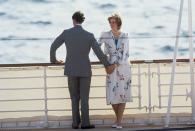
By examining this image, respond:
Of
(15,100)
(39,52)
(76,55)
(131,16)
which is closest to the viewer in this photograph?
(76,55)

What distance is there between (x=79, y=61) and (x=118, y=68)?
0.42m

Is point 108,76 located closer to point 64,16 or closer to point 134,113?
point 134,113

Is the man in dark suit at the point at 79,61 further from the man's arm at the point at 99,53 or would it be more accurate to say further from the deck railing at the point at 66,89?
the deck railing at the point at 66,89

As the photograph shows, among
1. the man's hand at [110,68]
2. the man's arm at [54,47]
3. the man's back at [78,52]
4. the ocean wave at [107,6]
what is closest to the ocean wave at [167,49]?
the ocean wave at [107,6]

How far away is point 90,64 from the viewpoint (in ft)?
20.9

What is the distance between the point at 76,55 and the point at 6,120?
112cm

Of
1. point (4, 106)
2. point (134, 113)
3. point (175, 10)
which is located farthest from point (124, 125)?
point (175, 10)

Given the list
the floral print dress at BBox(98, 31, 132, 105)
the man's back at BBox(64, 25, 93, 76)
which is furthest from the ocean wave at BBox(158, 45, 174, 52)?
the man's back at BBox(64, 25, 93, 76)

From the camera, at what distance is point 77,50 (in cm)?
631

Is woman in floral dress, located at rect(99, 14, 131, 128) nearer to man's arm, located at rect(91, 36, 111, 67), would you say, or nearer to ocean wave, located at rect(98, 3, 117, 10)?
man's arm, located at rect(91, 36, 111, 67)

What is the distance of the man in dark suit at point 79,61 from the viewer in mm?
6293

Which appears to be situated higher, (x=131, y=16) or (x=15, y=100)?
(x=131, y=16)

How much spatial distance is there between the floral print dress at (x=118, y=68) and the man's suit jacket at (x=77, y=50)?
0.50ft

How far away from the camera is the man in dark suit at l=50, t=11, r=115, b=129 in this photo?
6.29 meters
